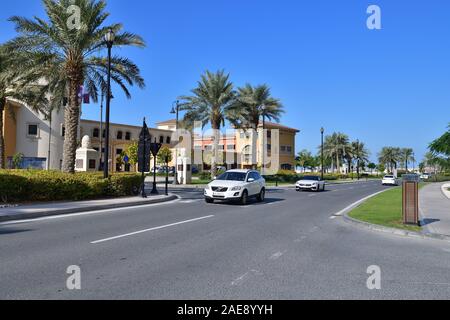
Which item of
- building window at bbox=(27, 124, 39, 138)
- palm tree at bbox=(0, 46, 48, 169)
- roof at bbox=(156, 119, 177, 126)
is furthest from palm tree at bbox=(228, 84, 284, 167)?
roof at bbox=(156, 119, 177, 126)

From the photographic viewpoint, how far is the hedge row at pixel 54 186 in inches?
639

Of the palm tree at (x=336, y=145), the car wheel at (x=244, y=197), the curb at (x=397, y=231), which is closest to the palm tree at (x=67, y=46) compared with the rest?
the car wheel at (x=244, y=197)

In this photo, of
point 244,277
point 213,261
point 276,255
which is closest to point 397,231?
point 276,255

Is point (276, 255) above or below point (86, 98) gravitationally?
below

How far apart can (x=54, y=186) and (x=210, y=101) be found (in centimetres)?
2571

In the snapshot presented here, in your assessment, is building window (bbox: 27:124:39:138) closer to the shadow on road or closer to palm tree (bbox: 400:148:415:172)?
the shadow on road

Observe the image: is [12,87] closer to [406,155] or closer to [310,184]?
[310,184]

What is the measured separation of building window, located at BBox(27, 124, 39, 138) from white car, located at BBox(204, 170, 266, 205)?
134 ft

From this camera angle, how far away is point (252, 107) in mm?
47812

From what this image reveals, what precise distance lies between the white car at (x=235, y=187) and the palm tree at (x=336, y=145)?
76373 millimetres

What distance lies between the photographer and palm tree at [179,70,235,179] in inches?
1620

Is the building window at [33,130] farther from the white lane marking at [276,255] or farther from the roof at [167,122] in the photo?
the white lane marking at [276,255]

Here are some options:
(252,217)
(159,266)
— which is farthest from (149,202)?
(159,266)

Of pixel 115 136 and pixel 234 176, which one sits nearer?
pixel 234 176
